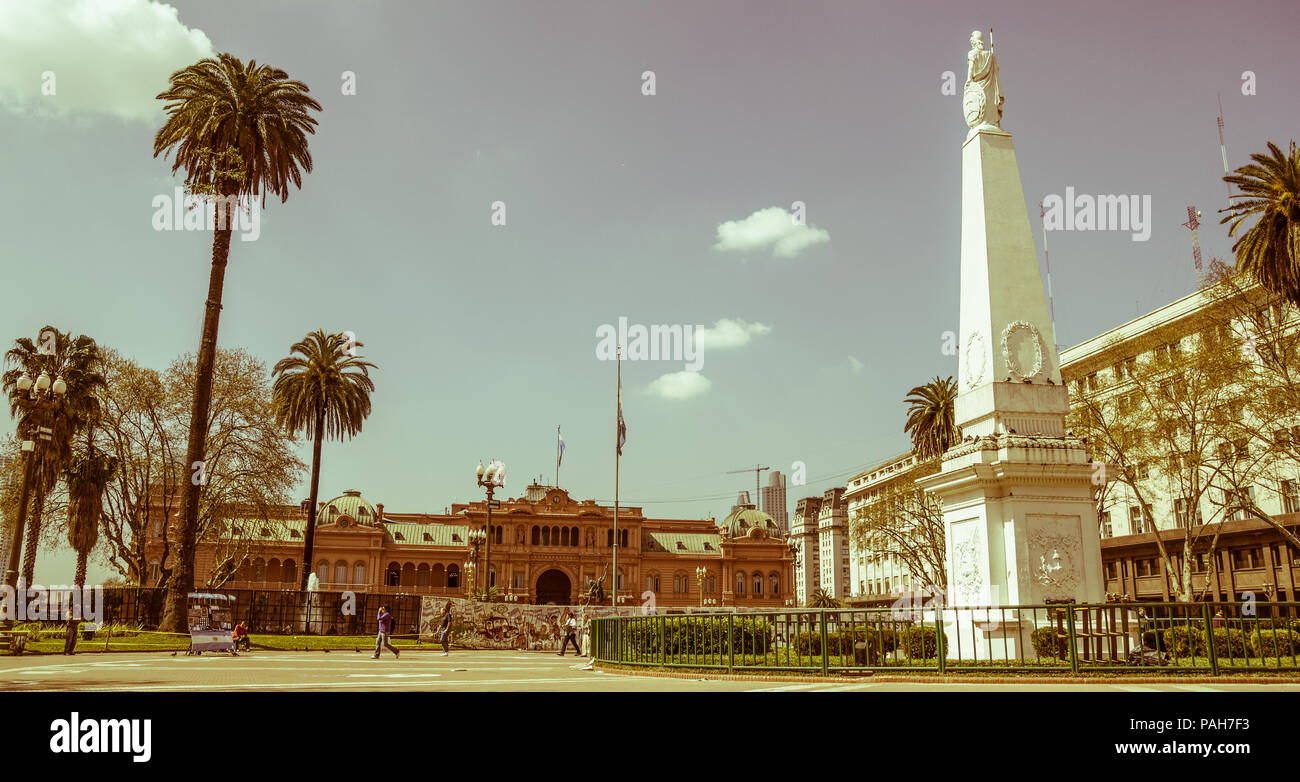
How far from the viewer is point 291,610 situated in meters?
37.6

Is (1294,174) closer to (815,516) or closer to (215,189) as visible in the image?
(215,189)

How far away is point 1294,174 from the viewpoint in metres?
26.4

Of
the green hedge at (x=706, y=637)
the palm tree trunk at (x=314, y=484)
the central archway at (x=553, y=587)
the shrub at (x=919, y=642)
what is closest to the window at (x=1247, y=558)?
the shrub at (x=919, y=642)

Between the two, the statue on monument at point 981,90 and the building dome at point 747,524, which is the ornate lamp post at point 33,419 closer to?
the statue on monument at point 981,90

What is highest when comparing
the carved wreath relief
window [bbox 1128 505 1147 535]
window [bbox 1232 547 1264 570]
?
the carved wreath relief

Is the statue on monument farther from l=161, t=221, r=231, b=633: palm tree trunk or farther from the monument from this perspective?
l=161, t=221, r=231, b=633: palm tree trunk

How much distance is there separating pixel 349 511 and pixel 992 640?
79266mm

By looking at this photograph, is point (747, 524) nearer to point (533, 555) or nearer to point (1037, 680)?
point (533, 555)

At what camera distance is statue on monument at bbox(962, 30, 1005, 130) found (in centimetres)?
1761

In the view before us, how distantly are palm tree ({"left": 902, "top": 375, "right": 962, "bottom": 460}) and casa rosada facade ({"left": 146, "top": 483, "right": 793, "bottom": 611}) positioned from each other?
114ft

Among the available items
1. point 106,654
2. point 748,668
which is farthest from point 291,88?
point 748,668

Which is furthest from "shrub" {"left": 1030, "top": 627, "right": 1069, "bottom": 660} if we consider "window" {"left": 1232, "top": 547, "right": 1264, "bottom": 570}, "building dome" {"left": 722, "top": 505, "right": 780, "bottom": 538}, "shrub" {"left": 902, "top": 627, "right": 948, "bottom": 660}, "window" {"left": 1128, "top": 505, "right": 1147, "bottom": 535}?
"building dome" {"left": 722, "top": 505, "right": 780, "bottom": 538}

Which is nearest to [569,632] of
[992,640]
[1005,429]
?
[992,640]
